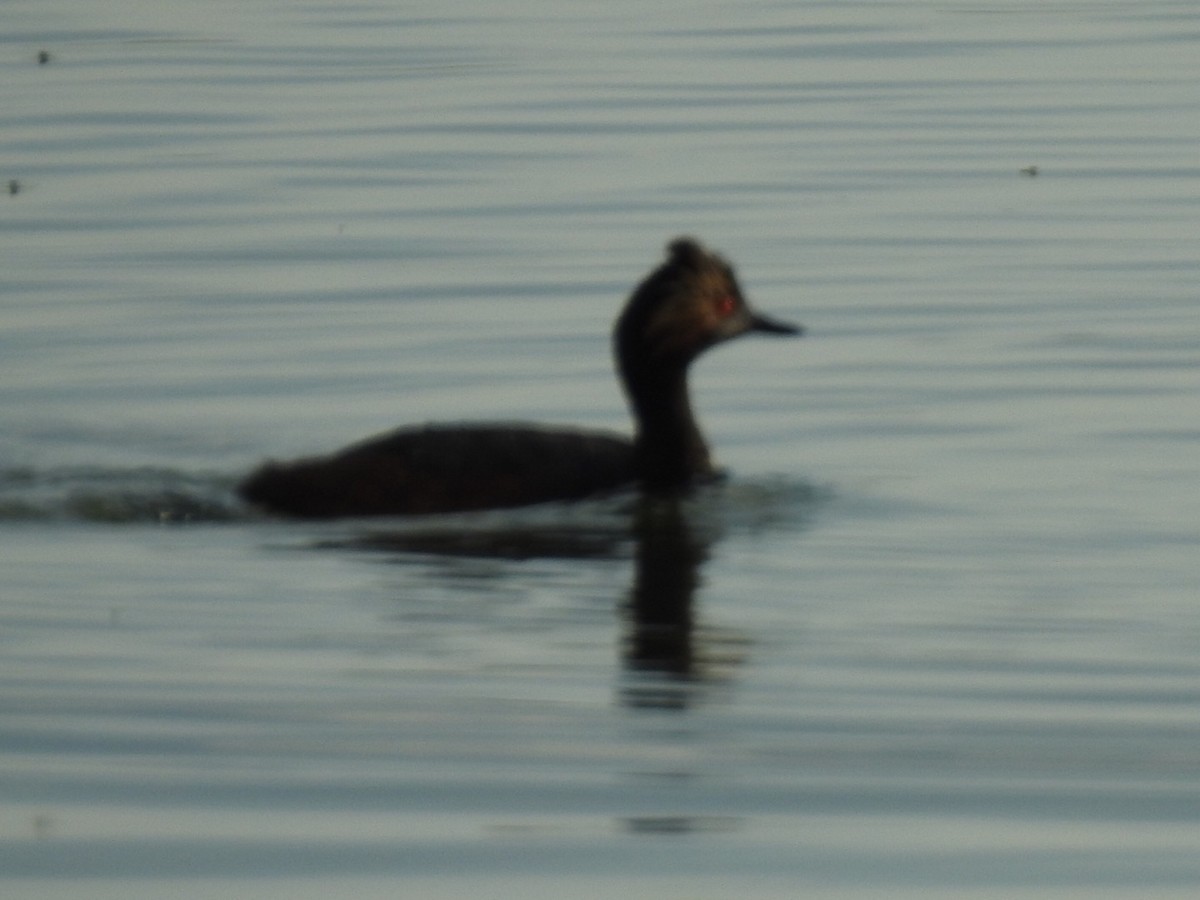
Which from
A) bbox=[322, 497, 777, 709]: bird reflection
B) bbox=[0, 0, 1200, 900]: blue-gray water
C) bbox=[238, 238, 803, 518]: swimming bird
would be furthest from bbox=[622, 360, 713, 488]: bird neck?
bbox=[0, 0, 1200, 900]: blue-gray water

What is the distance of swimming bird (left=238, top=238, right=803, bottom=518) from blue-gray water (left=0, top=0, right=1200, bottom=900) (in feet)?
0.59

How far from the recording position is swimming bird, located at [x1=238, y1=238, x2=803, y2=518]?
512 inches

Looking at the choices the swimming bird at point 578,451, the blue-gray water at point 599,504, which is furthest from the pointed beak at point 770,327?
the blue-gray water at point 599,504

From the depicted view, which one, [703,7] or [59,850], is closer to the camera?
[59,850]

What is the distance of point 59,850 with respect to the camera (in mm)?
7605

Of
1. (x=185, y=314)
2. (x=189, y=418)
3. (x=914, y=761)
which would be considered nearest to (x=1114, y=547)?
(x=914, y=761)

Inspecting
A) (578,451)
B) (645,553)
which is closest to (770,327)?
(578,451)

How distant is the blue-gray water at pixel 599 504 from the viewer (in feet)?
26.0

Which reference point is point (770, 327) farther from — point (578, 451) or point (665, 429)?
point (578, 451)

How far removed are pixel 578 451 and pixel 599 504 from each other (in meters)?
0.24

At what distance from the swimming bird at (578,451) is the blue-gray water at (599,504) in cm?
18

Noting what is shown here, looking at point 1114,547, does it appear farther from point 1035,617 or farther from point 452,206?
point 452,206

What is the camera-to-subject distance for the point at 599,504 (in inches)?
531

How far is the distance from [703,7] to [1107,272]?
1792 cm
